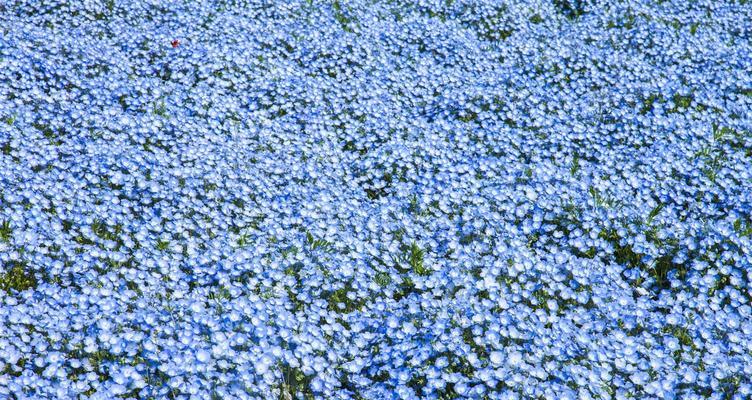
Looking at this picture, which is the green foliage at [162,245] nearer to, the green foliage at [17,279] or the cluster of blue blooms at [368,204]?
the cluster of blue blooms at [368,204]

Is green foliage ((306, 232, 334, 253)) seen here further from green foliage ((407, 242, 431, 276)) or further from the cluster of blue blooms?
green foliage ((407, 242, 431, 276))

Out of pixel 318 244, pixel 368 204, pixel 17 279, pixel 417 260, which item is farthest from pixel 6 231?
pixel 417 260

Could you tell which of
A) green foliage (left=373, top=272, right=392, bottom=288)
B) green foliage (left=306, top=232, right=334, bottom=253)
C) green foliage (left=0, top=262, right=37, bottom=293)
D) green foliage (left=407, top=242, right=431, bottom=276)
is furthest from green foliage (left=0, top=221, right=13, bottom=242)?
green foliage (left=407, top=242, right=431, bottom=276)

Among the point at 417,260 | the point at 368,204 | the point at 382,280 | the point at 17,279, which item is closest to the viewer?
the point at 17,279

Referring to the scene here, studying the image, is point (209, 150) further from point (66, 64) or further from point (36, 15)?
point (36, 15)

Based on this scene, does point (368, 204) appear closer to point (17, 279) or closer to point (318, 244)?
point (318, 244)

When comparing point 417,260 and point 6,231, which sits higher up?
point 417,260

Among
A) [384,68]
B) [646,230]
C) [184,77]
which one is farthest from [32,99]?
[646,230]

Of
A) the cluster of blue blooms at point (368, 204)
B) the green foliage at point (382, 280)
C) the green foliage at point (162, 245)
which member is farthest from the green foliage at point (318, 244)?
the green foliage at point (162, 245)
